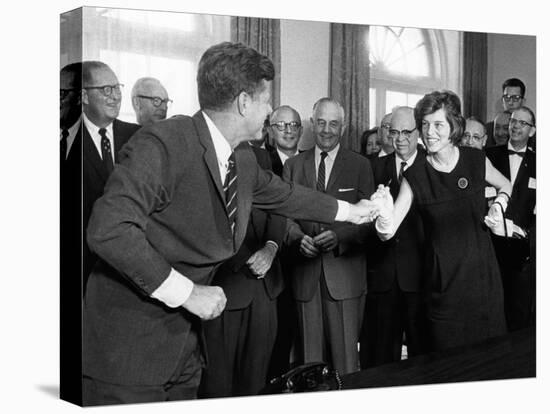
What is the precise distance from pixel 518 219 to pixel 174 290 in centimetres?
265

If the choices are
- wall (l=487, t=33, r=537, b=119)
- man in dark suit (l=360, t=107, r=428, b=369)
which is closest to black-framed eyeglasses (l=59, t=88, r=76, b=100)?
man in dark suit (l=360, t=107, r=428, b=369)

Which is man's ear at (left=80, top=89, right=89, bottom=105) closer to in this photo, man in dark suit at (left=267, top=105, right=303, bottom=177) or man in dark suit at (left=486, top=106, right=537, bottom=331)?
man in dark suit at (left=267, top=105, right=303, bottom=177)

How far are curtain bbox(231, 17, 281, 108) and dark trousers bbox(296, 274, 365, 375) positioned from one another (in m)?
1.19

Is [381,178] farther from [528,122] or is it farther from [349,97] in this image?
[528,122]

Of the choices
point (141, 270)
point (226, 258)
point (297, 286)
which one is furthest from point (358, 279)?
point (141, 270)

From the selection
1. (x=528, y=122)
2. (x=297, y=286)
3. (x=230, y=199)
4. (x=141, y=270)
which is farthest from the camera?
(x=528, y=122)

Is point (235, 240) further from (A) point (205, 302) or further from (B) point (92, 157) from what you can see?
(B) point (92, 157)

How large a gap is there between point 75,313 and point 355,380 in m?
1.81

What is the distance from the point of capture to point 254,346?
22.1 ft

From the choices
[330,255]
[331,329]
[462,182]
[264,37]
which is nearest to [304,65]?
[264,37]

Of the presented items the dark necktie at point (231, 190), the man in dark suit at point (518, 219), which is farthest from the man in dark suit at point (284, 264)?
the man in dark suit at point (518, 219)

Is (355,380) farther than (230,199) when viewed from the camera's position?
Yes

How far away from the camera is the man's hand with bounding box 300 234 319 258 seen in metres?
6.94

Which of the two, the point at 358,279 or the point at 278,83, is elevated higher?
the point at 278,83
